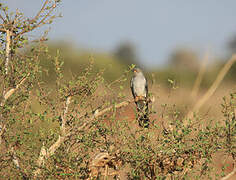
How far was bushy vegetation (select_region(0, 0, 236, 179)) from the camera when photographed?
4922mm

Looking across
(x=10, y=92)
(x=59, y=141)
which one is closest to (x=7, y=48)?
(x=10, y=92)

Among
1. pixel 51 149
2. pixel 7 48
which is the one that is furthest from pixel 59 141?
pixel 7 48

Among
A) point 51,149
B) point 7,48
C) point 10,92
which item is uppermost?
point 7,48

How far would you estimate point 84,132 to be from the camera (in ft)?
16.9

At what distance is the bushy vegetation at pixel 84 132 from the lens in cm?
492

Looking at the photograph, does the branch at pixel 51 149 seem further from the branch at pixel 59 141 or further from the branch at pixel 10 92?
the branch at pixel 10 92

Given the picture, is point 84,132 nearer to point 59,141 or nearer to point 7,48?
point 59,141

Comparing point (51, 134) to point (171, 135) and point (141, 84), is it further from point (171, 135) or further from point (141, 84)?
point (141, 84)

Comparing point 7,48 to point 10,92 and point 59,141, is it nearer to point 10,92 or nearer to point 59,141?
point 10,92

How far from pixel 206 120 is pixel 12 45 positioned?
2.78 meters

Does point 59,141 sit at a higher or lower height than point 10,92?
lower

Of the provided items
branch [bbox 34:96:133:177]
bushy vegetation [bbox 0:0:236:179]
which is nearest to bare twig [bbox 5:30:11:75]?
bushy vegetation [bbox 0:0:236:179]

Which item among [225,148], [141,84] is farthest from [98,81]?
[141,84]

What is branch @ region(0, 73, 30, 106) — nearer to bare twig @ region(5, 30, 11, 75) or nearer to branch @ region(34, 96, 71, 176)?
bare twig @ region(5, 30, 11, 75)
